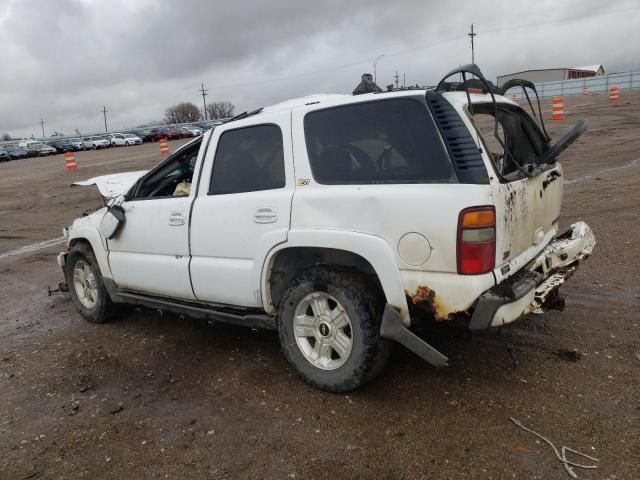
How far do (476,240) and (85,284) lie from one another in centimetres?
410

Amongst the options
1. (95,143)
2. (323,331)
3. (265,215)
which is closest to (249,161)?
(265,215)

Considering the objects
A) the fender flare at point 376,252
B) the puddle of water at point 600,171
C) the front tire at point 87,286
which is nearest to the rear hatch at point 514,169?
the fender flare at point 376,252

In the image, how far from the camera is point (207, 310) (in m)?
4.09

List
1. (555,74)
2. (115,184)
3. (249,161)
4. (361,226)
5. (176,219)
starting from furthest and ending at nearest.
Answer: (555,74) < (115,184) < (176,219) < (249,161) < (361,226)

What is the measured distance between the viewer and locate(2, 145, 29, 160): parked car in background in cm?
4470

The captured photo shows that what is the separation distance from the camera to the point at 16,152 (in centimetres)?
4509

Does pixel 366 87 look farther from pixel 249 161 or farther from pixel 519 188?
pixel 519 188

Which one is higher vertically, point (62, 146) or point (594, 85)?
point (594, 85)

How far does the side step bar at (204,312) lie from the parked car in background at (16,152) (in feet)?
154

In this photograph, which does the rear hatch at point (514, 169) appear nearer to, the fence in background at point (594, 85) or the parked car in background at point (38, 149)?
the fence in background at point (594, 85)

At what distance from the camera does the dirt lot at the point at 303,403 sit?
2.88 metres

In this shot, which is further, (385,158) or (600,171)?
(600,171)

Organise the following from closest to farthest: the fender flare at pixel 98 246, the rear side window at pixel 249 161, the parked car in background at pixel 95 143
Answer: the rear side window at pixel 249 161 → the fender flare at pixel 98 246 → the parked car in background at pixel 95 143

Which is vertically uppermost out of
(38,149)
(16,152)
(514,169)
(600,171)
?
(38,149)
